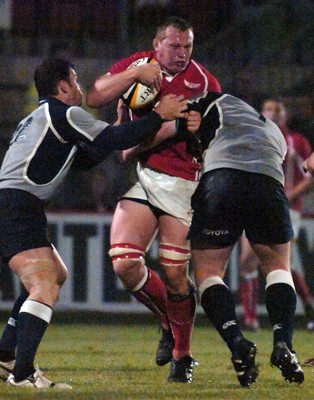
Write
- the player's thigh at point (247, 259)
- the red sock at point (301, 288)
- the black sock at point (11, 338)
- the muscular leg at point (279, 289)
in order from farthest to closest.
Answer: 1. the red sock at point (301, 288)
2. the player's thigh at point (247, 259)
3. the black sock at point (11, 338)
4. the muscular leg at point (279, 289)

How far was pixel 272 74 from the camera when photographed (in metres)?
16.3

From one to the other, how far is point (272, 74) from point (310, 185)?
639 centimetres

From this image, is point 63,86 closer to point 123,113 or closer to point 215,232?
point 123,113

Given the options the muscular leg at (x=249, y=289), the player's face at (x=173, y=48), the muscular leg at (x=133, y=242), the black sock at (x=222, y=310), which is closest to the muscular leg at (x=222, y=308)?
the black sock at (x=222, y=310)

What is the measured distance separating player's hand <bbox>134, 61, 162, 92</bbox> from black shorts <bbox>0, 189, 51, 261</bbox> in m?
1.05

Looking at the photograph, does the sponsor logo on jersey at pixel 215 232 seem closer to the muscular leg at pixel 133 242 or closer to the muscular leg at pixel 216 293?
the muscular leg at pixel 216 293

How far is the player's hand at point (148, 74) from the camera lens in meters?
6.97

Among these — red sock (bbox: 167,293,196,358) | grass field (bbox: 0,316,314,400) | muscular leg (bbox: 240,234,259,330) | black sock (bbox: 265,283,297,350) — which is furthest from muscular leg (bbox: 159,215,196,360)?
muscular leg (bbox: 240,234,259,330)

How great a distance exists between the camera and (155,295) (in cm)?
774

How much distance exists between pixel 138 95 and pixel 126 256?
104cm

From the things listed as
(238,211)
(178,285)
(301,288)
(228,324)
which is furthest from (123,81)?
(301,288)

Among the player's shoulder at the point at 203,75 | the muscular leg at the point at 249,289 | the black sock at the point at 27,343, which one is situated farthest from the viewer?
the muscular leg at the point at 249,289

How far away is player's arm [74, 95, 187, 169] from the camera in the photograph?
648 cm

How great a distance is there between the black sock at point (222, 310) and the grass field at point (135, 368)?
0.32 metres
